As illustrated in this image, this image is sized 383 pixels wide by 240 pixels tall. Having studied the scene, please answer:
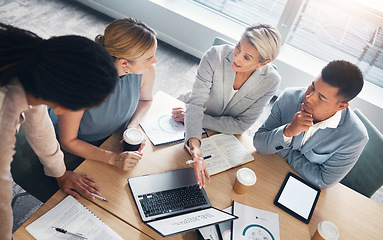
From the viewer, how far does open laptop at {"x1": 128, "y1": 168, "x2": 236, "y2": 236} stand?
48.5 inches

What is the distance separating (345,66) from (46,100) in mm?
1352

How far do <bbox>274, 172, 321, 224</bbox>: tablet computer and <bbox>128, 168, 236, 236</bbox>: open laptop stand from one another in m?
0.36

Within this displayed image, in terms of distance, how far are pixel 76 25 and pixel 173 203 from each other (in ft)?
10.2

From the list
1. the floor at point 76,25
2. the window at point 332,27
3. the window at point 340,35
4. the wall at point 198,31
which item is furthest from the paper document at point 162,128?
the window at point 340,35

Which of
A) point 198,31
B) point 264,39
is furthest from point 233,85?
point 198,31

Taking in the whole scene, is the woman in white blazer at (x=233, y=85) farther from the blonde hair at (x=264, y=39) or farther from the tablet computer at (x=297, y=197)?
the tablet computer at (x=297, y=197)

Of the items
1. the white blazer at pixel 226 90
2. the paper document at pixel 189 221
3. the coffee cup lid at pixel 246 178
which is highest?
the white blazer at pixel 226 90

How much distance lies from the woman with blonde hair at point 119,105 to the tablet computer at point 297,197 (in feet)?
2.47

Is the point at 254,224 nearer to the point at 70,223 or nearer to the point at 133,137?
the point at 133,137

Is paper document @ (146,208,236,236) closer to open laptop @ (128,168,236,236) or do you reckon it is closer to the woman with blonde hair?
open laptop @ (128,168,236,236)

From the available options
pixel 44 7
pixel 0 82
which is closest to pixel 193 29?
pixel 44 7

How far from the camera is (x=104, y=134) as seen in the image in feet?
5.48

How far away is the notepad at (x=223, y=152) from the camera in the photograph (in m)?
1.56

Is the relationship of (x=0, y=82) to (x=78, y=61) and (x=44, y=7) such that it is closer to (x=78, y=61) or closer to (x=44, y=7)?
(x=78, y=61)
